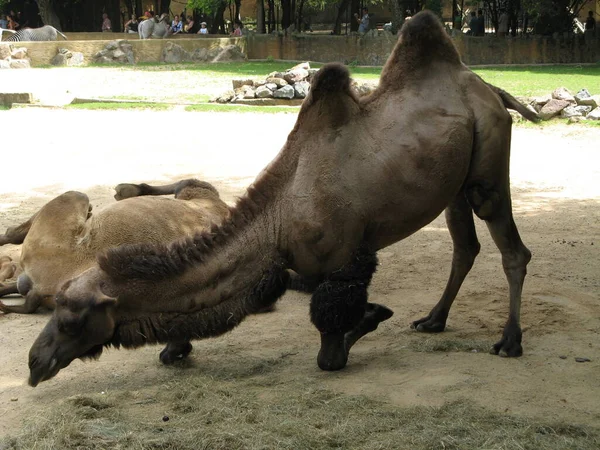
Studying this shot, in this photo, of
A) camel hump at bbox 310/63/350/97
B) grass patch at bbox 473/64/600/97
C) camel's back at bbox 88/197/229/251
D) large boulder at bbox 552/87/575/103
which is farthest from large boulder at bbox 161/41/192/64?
camel hump at bbox 310/63/350/97

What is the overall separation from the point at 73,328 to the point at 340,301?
159 cm

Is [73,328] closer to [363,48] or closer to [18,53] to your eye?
[18,53]

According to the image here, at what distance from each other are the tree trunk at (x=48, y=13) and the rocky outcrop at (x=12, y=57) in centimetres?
1158

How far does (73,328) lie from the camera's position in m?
4.38

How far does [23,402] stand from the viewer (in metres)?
4.90

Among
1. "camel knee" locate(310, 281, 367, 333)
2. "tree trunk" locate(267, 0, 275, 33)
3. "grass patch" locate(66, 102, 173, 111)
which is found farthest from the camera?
"tree trunk" locate(267, 0, 275, 33)

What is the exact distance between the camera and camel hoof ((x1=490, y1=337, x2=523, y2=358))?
5332 mm

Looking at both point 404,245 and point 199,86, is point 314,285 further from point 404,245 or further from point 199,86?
point 199,86

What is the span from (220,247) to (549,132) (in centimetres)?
1161

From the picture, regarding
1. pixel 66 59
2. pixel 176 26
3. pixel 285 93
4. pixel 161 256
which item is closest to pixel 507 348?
pixel 161 256

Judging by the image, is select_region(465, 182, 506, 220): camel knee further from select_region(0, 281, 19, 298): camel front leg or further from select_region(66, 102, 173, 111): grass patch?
select_region(66, 102, 173, 111): grass patch

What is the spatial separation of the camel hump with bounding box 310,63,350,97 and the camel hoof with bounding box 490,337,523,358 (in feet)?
6.60

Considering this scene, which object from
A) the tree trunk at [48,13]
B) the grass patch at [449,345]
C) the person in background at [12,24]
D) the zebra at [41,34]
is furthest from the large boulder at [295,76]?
the person in background at [12,24]

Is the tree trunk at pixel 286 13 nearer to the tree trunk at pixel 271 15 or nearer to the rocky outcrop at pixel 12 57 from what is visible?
the tree trunk at pixel 271 15
